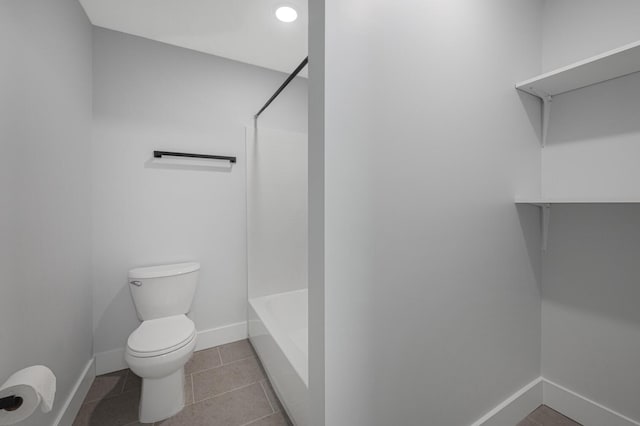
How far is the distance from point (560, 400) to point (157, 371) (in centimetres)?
227

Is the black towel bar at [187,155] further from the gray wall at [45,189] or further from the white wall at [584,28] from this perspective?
the white wall at [584,28]

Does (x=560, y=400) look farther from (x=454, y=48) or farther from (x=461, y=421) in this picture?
(x=454, y=48)

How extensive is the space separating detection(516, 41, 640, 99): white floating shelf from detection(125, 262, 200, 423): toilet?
2.35 m

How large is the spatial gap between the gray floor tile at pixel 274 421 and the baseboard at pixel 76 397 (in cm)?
94

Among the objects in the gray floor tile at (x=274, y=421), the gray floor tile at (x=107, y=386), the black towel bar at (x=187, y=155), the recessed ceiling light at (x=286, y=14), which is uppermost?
the recessed ceiling light at (x=286, y=14)

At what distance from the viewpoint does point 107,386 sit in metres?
1.71

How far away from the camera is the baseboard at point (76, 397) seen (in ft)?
4.33

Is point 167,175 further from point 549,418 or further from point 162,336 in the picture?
point 549,418

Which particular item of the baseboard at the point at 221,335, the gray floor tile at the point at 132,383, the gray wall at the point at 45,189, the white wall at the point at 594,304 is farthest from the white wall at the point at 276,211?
the white wall at the point at 594,304

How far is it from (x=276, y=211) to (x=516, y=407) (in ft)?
6.87

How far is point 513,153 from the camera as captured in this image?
4.50ft

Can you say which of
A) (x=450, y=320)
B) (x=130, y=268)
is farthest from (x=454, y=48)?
(x=130, y=268)

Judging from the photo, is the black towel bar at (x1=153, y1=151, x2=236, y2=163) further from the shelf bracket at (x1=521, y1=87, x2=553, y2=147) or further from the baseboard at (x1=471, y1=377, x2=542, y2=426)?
the baseboard at (x1=471, y1=377, x2=542, y2=426)

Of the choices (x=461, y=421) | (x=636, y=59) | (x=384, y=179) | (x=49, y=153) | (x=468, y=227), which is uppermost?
(x=636, y=59)
